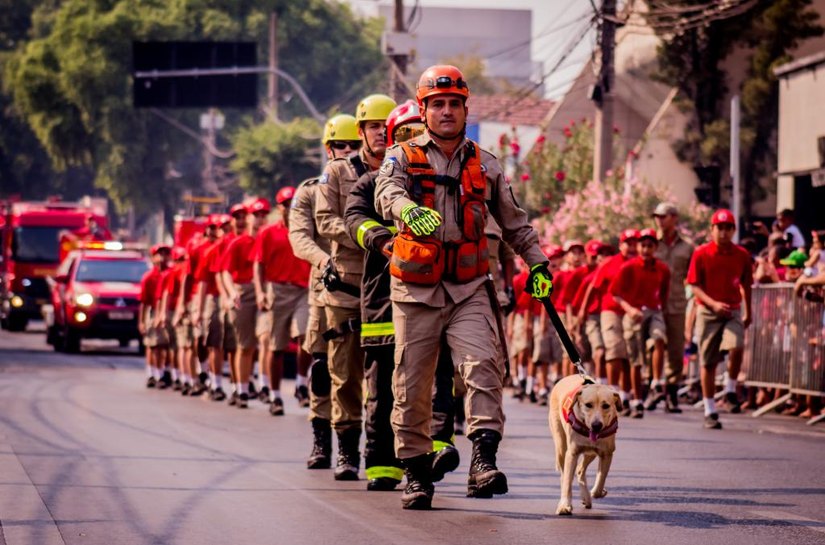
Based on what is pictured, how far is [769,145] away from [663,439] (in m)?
18.5

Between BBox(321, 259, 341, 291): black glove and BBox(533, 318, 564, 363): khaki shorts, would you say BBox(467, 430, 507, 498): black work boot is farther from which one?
BBox(533, 318, 564, 363): khaki shorts

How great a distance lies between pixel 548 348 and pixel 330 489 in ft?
37.7

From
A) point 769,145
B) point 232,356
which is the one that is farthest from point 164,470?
point 769,145

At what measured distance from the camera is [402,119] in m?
10.4

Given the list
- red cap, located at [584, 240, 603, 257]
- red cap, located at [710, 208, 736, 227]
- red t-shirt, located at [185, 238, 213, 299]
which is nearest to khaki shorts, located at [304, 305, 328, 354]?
red cap, located at [710, 208, 736, 227]

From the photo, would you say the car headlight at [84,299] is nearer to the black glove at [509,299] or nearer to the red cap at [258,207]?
the red cap at [258,207]

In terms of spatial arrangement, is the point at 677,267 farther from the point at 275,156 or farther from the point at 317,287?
the point at 275,156

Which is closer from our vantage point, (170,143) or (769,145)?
(769,145)

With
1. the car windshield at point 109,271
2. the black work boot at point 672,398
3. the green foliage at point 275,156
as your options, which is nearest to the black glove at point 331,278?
the black work boot at point 672,398

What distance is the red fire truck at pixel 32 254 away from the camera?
44344 mm

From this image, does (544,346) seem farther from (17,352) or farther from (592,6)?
(17,352)

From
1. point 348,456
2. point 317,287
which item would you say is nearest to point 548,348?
point 317,287

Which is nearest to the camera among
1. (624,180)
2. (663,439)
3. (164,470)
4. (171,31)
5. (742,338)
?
(164,470)

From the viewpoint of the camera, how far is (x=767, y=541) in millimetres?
8297
